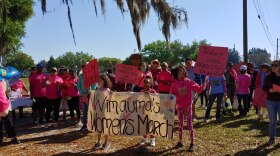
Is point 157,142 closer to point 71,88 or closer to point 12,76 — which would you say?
point 71,88

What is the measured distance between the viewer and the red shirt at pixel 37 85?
11.8 m

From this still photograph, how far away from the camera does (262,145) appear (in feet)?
25.9

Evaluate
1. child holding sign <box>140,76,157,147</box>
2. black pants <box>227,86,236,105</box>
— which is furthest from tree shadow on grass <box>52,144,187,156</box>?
black pants <box>227,86,236,105</box>

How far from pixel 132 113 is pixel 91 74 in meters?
1.93

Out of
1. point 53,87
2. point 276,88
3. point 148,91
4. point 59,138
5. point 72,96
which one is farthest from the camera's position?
point 53,87

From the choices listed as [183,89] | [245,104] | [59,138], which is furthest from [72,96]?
[245,104]

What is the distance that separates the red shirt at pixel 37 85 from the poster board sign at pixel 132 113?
4.55 meters

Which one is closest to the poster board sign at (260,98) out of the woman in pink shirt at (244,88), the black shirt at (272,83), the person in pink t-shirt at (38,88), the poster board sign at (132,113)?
the woman in pink shirt at (244,88)

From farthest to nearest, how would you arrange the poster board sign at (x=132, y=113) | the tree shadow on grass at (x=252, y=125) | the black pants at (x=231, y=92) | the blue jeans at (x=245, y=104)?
the black pants at (x=231, y=92) → the blue jeans at (x=245, y=104) → the tree shadow on grass at (x=252, y=125) → the poster board sign at (x=132, y=113)

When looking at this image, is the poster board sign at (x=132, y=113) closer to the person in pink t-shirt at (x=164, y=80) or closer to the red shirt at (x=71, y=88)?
the person in pink t-shirt at (x=164, y=80)

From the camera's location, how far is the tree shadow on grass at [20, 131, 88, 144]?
8930 millimetres

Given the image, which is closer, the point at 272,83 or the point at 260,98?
the point at 272,83

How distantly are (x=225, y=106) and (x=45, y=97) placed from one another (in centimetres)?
614

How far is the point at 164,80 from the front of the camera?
402 inches
